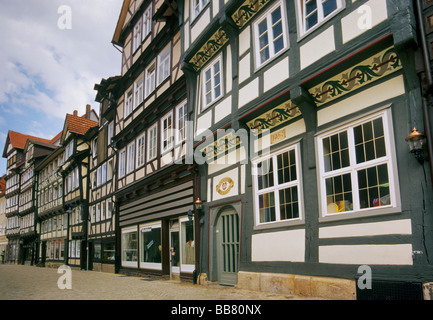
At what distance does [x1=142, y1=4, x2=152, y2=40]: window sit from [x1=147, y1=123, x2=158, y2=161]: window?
502cm

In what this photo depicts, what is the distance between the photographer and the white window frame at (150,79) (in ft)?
58.0

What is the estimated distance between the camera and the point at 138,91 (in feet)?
63.5

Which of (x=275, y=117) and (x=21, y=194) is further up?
(x=21, y=194)

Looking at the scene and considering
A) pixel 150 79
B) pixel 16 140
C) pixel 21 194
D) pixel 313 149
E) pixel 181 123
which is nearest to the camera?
pixel 313 149

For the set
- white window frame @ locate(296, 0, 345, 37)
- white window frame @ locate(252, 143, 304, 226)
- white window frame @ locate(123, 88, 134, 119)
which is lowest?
white window frame @ locate(252, 143, 304, 226)

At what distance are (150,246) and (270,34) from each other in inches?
431

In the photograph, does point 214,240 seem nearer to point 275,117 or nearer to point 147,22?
point 275,117

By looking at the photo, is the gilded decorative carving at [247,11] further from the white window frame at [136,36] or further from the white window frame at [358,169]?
the white window frame at [136,36]

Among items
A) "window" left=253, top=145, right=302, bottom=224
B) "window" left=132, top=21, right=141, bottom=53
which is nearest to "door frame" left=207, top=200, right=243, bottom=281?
"window" left=253, top=145, right=302, bottom=224

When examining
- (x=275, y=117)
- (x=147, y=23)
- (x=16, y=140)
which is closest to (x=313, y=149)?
(x=275, y=117)

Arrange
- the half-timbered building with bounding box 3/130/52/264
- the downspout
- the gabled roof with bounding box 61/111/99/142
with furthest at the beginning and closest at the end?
the half-timbered building with bounding box 3/130/52/264
the gabled roof with bounding box 61/111/99/142
the downspout

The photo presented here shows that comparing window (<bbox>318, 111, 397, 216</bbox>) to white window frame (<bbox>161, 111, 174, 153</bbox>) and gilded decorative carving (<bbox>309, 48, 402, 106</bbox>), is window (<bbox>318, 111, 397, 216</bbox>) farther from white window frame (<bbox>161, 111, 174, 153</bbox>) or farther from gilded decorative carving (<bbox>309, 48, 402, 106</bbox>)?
white window frame (<bbox>161, 111, 174, 153</bbox>)

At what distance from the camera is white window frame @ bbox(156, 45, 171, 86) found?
16047mm
